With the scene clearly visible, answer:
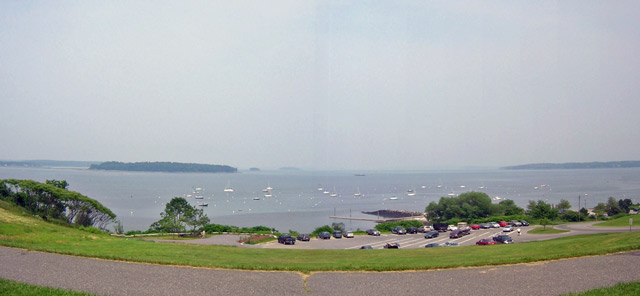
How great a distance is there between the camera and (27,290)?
8.91 metres

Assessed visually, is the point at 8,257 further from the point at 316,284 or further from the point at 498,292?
the point at 498,292

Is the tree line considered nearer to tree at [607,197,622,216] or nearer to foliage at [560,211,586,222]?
tree at [607,197,622,216]

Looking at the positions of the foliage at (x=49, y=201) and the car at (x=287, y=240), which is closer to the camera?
the car at (x=287, y=240)

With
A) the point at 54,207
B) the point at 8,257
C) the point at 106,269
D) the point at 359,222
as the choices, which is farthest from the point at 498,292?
the point at 359,222

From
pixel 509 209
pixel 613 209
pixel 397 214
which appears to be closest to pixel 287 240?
pixel 509 209

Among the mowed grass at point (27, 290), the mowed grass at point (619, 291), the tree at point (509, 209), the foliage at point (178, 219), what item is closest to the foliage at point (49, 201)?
the foliage at point (178, 219)

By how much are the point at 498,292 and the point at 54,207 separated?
139 feet

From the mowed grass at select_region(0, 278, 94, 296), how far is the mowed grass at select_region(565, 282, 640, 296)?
385 inches

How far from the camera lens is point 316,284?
34.3 feet

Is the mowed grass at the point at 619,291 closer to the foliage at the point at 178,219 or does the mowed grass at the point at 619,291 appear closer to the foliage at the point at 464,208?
the foliage at the point at 178,219

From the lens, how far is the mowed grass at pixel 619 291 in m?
8.61

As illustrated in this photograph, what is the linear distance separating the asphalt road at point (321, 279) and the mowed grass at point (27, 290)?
440 millimetres

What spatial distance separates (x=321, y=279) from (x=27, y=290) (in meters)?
6.10

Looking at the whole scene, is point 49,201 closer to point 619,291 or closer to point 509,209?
point 619,291
